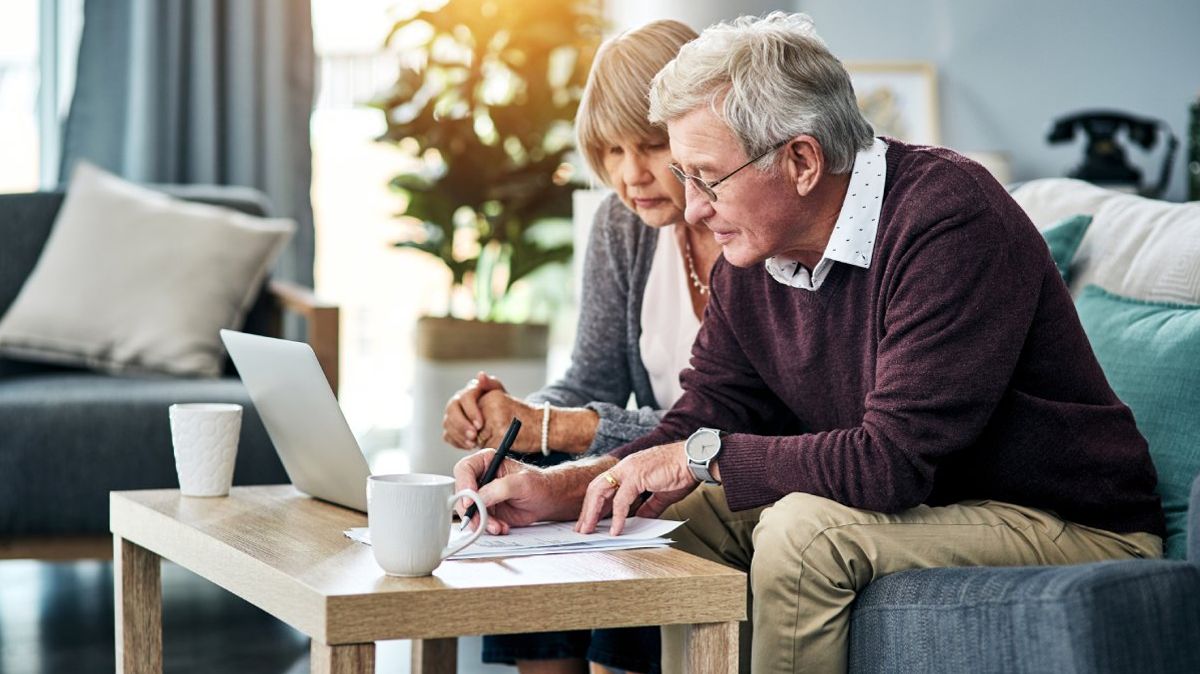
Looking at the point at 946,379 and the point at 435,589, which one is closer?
the point at 435,589

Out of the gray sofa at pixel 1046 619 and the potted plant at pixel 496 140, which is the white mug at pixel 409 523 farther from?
the potted plant at pixel 496 140

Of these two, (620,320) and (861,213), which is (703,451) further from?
(620,320)

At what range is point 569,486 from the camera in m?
1.52

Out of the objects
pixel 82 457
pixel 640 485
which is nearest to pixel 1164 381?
pixel 640 485

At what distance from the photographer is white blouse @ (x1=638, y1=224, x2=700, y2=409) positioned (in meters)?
2.04

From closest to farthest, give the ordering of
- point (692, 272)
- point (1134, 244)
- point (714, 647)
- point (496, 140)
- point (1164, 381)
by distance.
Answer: point (714, 647) → point (1164, 381) → point (1134, 244) → point (692, 272) → point (496, 140)

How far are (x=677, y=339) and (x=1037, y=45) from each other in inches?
106

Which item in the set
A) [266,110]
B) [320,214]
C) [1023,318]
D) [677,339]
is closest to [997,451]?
→ [1023,318]

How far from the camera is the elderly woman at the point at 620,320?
73.2 inches

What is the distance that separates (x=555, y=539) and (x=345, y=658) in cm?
33

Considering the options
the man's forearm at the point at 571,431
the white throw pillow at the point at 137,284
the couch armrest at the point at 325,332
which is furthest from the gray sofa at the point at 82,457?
the man's forearm at the point at 571,431

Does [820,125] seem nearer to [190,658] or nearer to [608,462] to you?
[608,462]

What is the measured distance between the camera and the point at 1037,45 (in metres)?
4.27

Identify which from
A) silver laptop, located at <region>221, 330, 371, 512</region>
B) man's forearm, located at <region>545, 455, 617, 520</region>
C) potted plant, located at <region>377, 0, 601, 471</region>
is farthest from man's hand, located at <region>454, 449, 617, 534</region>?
potted plant, located at <region>377, 0, 601, 471</region>
